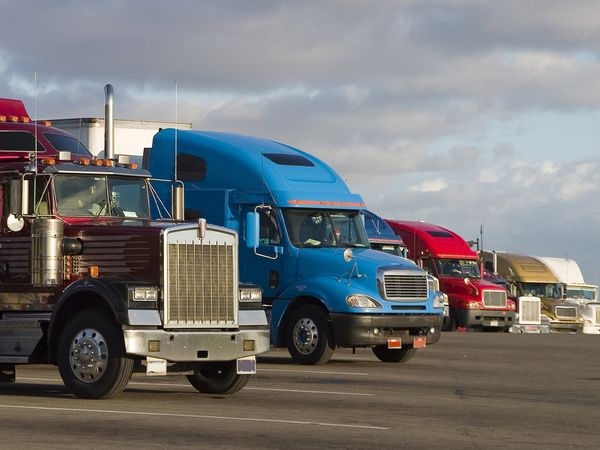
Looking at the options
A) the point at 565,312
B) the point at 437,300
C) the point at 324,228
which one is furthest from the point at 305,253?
the point at 565,312

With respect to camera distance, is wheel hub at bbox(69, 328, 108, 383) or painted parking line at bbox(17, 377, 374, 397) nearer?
wheel hub at bbox(69, 328, 108, 383)

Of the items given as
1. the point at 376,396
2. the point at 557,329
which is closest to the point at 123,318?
the point at 376,396

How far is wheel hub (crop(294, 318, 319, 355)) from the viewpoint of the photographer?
23.0m

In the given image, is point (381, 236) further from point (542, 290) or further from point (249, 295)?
point (249, 295)

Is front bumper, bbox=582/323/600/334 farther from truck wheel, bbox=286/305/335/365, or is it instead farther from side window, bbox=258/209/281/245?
truck wheel, bbox=286/305/335/365

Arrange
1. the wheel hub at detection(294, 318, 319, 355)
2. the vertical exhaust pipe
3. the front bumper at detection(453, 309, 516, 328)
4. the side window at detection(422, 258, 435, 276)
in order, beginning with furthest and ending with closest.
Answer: the side window at detection(422, 258, 435, 276)
the front bumper at detection(453, 309, 516, 328)
the wheel hub at detection(294, 318, 319, 355)
the vertical exhaust pipe

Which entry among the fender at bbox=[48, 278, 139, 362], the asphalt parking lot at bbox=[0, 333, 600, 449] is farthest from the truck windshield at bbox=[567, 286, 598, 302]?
the fender at bbox=[48, 278, 139, 362]

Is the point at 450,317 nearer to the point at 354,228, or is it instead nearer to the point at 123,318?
the point at 354,228

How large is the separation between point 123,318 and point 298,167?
9346 millimetres

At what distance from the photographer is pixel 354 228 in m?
24.6

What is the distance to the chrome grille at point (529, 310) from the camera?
45.2m

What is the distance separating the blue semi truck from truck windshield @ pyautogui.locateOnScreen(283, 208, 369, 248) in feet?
0.06

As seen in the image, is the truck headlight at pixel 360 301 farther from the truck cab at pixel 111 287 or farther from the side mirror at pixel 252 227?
the truck cab at pixel 111 287

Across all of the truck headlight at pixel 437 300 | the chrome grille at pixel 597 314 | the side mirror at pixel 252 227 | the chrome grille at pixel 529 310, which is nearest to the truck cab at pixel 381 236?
the chrome grille at pixel 529 310
